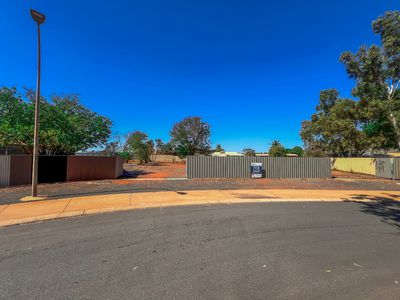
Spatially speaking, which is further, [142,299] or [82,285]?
[82,285]

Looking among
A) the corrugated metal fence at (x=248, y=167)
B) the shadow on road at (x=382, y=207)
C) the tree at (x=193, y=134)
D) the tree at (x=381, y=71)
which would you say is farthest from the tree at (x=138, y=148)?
the shadow on road at (x=382, y=207)

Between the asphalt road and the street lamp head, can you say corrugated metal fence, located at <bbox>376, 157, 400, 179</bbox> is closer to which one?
the asphalt road

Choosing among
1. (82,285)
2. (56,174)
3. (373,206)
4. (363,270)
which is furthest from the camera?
(56,174)

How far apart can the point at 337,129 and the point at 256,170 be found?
1683cm

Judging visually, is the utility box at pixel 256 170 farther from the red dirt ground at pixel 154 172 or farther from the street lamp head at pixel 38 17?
the street lamp head at pixel 38 17

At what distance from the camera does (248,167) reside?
1992 cm

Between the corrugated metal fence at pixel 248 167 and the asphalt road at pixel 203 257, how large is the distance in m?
12.2

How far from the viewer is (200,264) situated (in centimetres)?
403

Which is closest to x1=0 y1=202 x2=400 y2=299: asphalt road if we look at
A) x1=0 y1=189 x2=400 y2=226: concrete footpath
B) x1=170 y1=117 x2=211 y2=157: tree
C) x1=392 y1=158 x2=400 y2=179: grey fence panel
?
x1=0 y1=189 x2=400 y2=226: concrete footpath

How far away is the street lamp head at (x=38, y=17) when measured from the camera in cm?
920

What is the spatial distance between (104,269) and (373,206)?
949 cm

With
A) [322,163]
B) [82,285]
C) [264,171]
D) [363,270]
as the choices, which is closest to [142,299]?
[82,285]

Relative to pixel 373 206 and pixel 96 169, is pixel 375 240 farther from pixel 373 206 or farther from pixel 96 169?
pixel 96 169

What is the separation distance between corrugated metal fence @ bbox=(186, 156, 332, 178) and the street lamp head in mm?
12547
